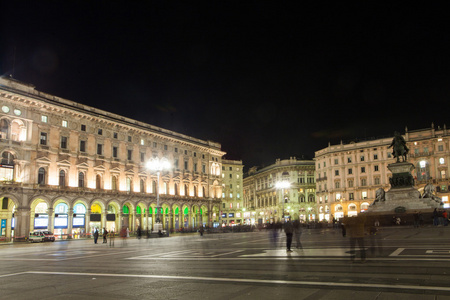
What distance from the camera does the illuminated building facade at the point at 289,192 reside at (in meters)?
116

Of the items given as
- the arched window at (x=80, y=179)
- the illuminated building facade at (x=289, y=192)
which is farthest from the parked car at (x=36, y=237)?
the illuminated building facade at (x=289, y=192)

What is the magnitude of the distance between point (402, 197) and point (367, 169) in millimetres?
57434

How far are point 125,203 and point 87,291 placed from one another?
187 feet

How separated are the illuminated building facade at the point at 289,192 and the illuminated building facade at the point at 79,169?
43.5 meters

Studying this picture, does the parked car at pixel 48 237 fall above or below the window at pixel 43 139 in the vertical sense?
below

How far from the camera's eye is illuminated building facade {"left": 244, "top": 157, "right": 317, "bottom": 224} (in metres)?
116

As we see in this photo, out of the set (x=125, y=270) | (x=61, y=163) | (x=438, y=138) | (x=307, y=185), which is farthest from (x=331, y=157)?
(x=125, y=270)

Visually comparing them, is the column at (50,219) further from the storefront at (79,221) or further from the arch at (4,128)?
the arch at (4,128)

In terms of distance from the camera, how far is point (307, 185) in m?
119

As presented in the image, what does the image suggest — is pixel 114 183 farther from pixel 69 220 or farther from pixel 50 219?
pixel 50 219

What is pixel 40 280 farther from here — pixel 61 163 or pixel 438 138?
pixel 438 138

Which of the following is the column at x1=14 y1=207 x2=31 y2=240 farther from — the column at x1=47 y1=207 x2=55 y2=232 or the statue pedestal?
the statue pedestal

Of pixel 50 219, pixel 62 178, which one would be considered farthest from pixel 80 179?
pixel 50 219

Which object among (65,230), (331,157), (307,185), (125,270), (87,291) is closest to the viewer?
(87,291)
